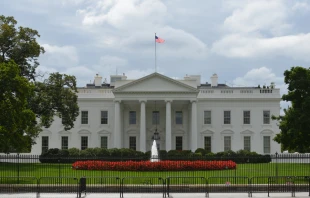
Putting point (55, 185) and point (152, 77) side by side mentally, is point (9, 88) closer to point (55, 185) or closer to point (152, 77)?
point (55, 185)

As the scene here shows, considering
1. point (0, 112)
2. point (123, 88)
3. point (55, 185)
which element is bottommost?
point (55, 185)

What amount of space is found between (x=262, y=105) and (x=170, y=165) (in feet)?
102

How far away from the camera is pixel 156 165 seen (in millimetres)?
32344

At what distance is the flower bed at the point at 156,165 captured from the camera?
3203 centimetres

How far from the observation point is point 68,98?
45.6 meters

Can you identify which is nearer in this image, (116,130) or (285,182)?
(285,182)

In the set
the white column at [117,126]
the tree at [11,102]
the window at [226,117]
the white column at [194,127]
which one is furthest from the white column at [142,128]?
the tree at [11,102]

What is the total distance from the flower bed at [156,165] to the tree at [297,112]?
4.92 metres

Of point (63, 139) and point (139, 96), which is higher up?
point (139, 96)

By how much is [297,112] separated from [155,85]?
3048cm

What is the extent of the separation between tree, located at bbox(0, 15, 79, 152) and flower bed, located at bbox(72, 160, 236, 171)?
4.27m

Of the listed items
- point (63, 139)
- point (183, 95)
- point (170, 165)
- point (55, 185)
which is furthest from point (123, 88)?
point (55, 185)

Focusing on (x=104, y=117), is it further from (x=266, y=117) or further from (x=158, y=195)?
(x=158, y=195)

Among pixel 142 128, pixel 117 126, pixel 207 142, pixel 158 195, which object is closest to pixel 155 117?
pixel 142 128
